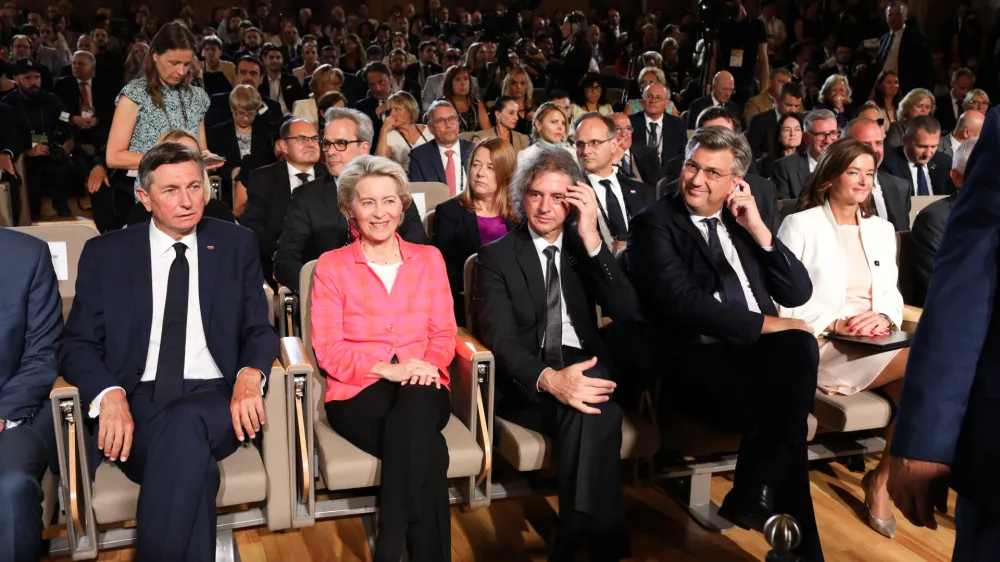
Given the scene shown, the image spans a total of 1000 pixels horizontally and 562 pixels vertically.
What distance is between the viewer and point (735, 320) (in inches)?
99.9

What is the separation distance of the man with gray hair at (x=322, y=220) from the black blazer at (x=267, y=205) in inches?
12.1

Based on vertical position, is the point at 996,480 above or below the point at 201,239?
below

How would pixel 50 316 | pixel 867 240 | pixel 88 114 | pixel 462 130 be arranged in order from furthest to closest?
pixel 88 114, pixel 462 130, pixel 867 240, pixel 50 316

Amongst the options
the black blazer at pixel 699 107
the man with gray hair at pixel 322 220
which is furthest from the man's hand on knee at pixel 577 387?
the black blazer at pixel 699 107

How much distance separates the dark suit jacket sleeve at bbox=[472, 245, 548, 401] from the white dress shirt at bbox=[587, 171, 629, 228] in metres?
1.48

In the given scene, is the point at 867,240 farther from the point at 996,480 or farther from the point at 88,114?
the point at 88,114

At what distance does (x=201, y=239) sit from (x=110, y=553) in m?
0.92

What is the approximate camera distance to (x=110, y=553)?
253 cm

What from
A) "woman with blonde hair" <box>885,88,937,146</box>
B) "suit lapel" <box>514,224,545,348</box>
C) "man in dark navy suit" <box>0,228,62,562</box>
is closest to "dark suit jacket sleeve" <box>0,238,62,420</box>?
"man in dark navy suit" <box>0,228,62,562</box>

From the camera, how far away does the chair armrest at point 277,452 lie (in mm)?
2264

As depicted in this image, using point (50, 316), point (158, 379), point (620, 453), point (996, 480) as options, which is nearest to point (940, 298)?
point (996, 480)

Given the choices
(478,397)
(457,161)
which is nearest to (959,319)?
(478,397)

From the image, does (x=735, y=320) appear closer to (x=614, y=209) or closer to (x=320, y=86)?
(x=614, y=209)

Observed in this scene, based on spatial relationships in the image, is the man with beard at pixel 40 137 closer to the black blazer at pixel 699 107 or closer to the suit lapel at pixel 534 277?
the black blazer at pixel 699 107
